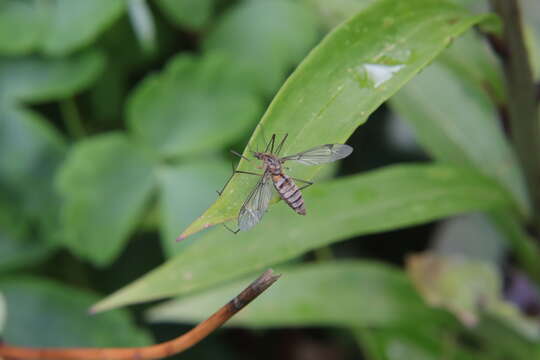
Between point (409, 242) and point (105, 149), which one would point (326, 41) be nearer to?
point (105, 149)

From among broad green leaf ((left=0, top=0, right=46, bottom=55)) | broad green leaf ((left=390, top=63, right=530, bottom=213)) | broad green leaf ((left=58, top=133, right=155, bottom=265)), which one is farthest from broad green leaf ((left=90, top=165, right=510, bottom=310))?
broad green leaf ((left=0, top=0, right=46, bottom=55))

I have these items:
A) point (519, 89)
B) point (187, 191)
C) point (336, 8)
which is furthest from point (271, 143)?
point (187, 191)

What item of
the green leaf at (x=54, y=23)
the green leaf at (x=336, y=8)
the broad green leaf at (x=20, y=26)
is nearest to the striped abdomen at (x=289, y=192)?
the green leaf at (x=336, y=8)

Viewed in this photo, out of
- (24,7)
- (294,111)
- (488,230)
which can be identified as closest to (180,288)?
(294,111)

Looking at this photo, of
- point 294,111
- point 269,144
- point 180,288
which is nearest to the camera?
point 294,111

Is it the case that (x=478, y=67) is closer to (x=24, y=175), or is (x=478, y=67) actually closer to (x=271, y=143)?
(x=271, y=143)
